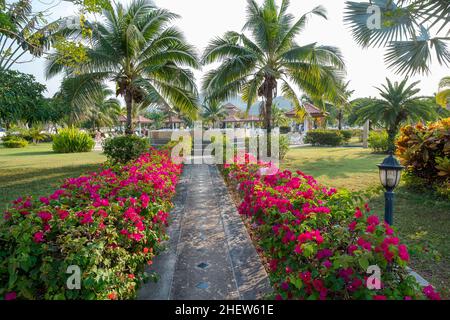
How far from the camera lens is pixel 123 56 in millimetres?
11305

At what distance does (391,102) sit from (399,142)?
11230mm

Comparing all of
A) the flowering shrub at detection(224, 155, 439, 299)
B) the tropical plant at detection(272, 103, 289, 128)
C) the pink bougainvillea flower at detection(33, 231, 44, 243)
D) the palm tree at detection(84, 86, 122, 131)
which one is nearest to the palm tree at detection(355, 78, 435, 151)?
the flowering shrub at detection(224, 155, 439, 299)

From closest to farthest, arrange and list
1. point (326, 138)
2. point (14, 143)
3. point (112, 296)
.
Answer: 1. point (112, 296)
2. point (326, 138)
3. point (14, 143)

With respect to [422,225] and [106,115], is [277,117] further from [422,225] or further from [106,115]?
[422,225]

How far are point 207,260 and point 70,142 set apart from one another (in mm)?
19432

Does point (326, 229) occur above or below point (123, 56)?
below

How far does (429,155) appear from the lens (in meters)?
7.02

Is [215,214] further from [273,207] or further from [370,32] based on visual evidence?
[370,32]

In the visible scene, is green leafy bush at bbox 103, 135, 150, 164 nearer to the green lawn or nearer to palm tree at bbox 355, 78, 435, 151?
the green lawn

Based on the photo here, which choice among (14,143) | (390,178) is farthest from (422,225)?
(14,143)

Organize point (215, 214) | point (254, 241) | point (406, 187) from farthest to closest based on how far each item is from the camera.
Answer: point (406, 187) < point (215, 214) < point (254, 241)

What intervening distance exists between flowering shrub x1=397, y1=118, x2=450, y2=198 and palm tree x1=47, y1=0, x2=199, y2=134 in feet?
25.8

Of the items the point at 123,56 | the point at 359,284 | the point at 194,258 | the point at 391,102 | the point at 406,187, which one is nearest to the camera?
the point at 359,284

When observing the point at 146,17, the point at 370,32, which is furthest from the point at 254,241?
the point at 146,17
